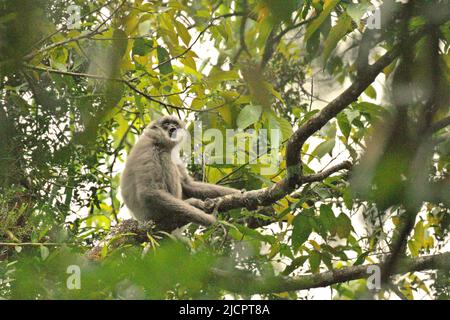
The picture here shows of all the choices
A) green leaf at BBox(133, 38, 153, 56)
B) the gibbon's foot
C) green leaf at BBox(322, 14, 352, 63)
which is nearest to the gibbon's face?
the gibbon's foot

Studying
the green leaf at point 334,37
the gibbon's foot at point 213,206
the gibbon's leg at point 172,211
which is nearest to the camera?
the green leaf at point 334,37

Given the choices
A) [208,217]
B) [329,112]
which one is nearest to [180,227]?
[208,217]

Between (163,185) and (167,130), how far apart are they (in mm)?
809

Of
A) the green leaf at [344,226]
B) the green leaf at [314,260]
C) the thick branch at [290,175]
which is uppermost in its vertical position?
the thick branch at [290,175]

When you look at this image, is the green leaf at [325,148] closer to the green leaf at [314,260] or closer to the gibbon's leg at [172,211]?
the green leaf at [314,260]

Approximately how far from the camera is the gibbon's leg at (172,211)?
207 inches

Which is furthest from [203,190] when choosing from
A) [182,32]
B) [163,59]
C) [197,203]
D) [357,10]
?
[357,10]

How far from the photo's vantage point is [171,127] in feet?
22.1

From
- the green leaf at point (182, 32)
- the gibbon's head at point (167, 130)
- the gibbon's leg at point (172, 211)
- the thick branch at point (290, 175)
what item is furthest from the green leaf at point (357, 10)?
the gibbon's head at point (167, 130)

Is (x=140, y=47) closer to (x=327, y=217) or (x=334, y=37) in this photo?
(x=327, y=217)

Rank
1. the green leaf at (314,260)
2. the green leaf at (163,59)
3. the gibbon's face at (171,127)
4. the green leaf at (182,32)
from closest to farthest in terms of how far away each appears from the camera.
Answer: the green leaf at (182,32) → the green leaf at (314,260) → the green leaf at (163,59) → the gibbon's face at (171,127)

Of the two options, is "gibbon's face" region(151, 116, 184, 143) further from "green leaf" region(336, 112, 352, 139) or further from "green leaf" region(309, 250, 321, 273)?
"green leaf" region(309, 250, 321, 273)

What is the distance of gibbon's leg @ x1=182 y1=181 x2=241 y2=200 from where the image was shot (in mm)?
5891
